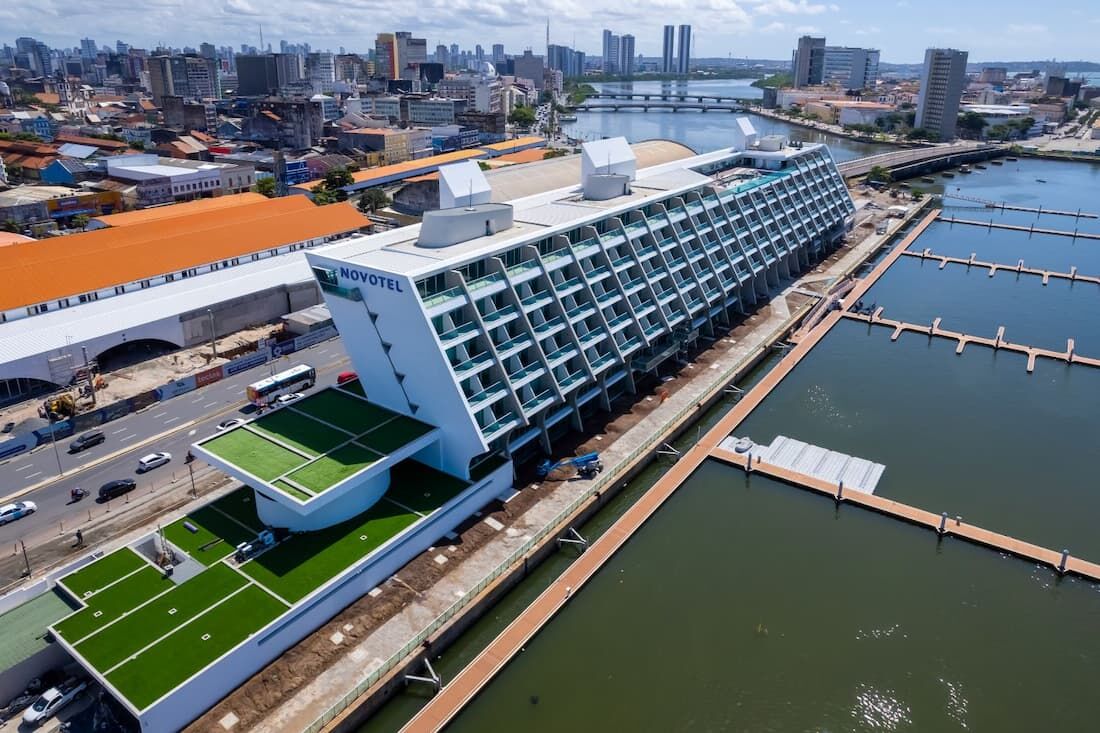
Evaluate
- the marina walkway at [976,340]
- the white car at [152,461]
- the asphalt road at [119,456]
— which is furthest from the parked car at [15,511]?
the marina walkway at [976,340]

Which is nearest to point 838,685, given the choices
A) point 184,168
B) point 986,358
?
point 986,358

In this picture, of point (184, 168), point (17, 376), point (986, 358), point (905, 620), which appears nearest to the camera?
point (905, 620)

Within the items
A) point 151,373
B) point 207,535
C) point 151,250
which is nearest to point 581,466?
point 207,535

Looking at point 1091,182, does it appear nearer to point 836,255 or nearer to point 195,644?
point 836,255

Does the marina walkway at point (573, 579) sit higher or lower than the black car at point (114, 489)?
lower

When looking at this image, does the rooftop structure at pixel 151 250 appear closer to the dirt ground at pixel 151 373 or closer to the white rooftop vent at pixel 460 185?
the dirt ground at pixel 151 373

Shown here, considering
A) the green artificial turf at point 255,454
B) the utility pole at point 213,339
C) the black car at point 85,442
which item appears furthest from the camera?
the utility pole at point 213,339

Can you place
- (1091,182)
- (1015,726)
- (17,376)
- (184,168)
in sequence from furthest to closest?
(1091,182), (184,168), (17,376), (1015,726)

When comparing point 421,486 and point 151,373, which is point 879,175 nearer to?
point 421,486
